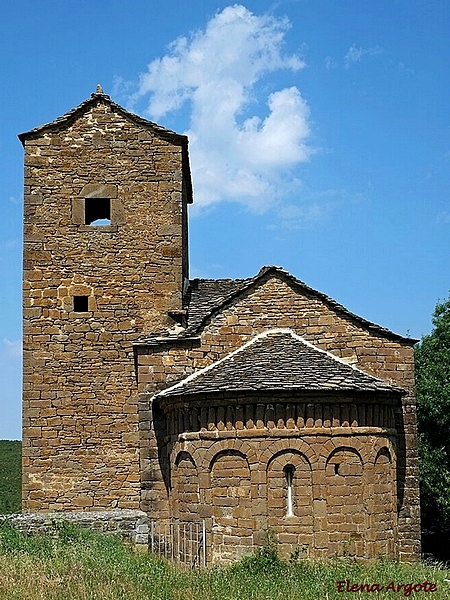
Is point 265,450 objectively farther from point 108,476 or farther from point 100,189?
point 100,189

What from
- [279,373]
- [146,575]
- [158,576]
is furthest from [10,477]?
[146,575]

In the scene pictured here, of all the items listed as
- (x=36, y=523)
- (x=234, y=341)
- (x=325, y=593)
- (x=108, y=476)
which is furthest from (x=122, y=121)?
(x=325, y=593)

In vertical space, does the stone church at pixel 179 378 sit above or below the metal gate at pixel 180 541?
above

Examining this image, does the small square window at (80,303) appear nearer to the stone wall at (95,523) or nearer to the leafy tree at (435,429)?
the stone wall at (95,523)

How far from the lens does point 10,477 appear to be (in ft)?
139

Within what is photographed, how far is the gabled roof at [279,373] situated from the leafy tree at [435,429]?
387 inches

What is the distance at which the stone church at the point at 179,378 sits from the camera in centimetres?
1323

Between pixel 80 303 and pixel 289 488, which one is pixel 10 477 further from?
pixel 289 488

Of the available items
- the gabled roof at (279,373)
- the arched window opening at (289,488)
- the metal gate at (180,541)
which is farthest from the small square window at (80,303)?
the arched window opening at (289,488)

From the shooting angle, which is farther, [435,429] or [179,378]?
[435,429]

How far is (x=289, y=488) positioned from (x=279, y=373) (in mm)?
1812

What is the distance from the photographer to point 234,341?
1560 centimetres

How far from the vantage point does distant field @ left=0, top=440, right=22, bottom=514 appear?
107ft

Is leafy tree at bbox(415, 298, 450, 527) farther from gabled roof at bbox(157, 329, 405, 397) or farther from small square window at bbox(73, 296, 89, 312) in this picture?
small square window at bbox(73, 296, 89, 312)
